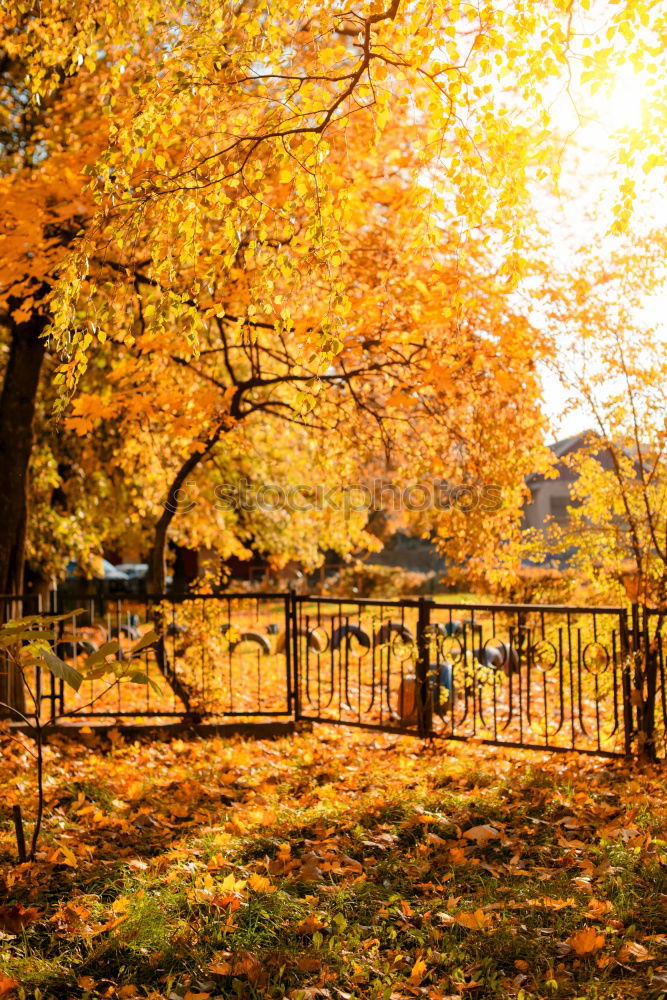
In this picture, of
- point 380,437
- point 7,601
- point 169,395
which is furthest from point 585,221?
point 7,601

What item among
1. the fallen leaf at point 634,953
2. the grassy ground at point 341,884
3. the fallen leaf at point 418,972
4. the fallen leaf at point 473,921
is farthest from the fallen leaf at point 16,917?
the fallen leaf at point 634,953

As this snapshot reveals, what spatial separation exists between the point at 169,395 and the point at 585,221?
418 centimetres

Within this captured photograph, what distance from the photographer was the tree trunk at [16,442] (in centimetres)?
930

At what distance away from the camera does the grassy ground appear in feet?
11.6

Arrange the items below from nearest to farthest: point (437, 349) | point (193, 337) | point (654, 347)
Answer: point (193, 337) → point (654, 347) → point (437, 349)

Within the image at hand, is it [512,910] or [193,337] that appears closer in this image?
[512,910]

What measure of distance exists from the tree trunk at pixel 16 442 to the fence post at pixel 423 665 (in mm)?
4256

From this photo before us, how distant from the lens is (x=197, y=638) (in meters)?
8.95

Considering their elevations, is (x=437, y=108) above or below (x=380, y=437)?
above

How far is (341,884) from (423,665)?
3653 millimetres

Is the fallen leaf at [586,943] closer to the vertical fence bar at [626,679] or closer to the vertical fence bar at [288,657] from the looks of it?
the vertical fence bar at [626,679]

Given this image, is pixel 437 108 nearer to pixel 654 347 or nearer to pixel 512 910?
pixel 654 347

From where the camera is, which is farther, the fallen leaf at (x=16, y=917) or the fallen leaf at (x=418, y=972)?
the fallen leaf at (x=16, y=917)

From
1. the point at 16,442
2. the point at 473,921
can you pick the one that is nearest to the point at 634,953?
the point at 473,921
